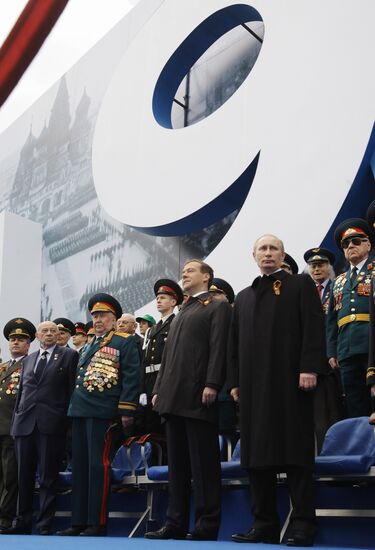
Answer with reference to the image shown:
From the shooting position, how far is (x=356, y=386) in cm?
358

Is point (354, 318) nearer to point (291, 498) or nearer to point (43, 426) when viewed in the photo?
point (291, 498)

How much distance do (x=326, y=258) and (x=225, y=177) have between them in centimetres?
241

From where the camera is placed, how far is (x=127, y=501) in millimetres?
4371

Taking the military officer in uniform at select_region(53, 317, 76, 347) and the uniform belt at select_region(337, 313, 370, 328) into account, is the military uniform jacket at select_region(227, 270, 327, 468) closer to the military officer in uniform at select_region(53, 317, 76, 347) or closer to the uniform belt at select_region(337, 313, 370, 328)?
the uniform belt at select_region(337, 313, 370, 328)

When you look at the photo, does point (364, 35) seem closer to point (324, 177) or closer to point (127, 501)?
point (324, 177)

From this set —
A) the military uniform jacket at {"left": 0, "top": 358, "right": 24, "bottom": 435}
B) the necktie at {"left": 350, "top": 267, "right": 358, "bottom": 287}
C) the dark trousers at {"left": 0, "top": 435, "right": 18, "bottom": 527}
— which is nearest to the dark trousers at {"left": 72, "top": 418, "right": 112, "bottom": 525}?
the dark trousers at {"left": 0, "top": 435, "right": 18, "bottom": 527}

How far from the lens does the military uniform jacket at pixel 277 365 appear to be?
280 cm

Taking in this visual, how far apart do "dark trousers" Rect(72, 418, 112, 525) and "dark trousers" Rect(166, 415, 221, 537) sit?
77 centimetres

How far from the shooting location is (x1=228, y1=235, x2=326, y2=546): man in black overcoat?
9.11ft

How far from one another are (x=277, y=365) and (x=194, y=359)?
56 cm

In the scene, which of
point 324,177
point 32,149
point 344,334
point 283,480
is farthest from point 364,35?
point 32,149

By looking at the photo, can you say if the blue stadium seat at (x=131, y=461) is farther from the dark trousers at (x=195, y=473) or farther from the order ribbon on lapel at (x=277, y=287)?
the order ribbon on lapel at (x=277, y=287)

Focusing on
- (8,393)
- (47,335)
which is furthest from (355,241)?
(8,393)

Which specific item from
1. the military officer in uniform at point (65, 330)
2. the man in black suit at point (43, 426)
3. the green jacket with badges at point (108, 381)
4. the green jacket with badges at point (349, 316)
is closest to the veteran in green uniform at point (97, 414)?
the green jacket with badges at point (108, 381)
